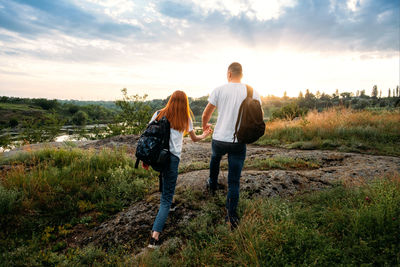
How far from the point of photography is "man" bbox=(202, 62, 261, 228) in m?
3.04

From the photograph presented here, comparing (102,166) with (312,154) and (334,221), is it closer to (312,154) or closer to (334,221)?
(334,221)

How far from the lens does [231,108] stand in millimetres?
3070

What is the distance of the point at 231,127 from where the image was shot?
→ 3.05 meters

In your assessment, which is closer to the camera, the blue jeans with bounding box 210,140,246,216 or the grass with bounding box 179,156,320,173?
the blue jeans with bounding box 210,140,246,216

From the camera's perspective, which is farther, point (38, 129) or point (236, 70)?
point (38, 129)

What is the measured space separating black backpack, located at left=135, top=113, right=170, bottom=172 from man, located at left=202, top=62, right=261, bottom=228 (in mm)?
850

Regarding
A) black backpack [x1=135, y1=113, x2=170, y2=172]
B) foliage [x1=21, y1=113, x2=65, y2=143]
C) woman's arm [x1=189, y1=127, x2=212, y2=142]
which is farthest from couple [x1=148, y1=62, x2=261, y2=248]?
foliage [x1=21, y1=113, x2=65, y2=143]

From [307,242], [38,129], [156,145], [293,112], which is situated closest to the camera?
[307,242]

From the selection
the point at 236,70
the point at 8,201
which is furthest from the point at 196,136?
the point at 8,201

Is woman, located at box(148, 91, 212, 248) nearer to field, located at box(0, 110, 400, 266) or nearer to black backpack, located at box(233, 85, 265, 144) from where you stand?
field, located at box(0, 110, 400, 266)

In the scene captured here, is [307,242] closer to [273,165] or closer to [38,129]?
[273,165]

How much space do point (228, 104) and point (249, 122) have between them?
17.9 inches

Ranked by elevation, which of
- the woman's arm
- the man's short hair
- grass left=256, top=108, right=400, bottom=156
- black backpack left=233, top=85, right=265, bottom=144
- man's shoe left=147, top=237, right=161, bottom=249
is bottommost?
man's shoe left=147, top=237, right=161, bottom=249

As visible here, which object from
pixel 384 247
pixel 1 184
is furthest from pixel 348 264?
pixel 1 184
